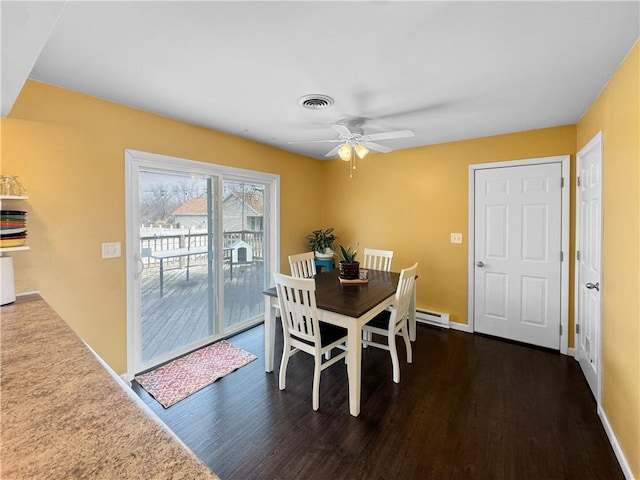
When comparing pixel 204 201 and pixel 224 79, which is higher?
pixel 224 79

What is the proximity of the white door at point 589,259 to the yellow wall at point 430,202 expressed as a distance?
0.58 meters

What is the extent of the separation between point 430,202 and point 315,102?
7.16 ft

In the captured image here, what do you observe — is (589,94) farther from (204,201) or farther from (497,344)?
(204,201)

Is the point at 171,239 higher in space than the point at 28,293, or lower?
higher

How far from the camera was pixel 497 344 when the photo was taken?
3.27 meters

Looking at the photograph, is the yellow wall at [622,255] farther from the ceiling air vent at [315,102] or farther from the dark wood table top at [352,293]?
the ceiling air vent at [315,102]

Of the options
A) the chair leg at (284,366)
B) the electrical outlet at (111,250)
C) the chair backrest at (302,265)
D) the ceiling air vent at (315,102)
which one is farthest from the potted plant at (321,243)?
the electrical outlet at (111,250)

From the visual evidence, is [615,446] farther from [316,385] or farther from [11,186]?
[11,186]

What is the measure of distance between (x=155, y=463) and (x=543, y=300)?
12.4 ft

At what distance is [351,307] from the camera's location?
222cm

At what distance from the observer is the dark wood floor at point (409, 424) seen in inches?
66.4

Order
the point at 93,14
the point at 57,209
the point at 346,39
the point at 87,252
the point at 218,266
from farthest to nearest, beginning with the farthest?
the point at 218,266, the point at 87,252, the point at 57,209, the point at 346,39, the point at 93,14

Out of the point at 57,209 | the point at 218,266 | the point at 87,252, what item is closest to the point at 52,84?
the point at 57,209

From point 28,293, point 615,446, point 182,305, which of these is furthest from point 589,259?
point 28,293
